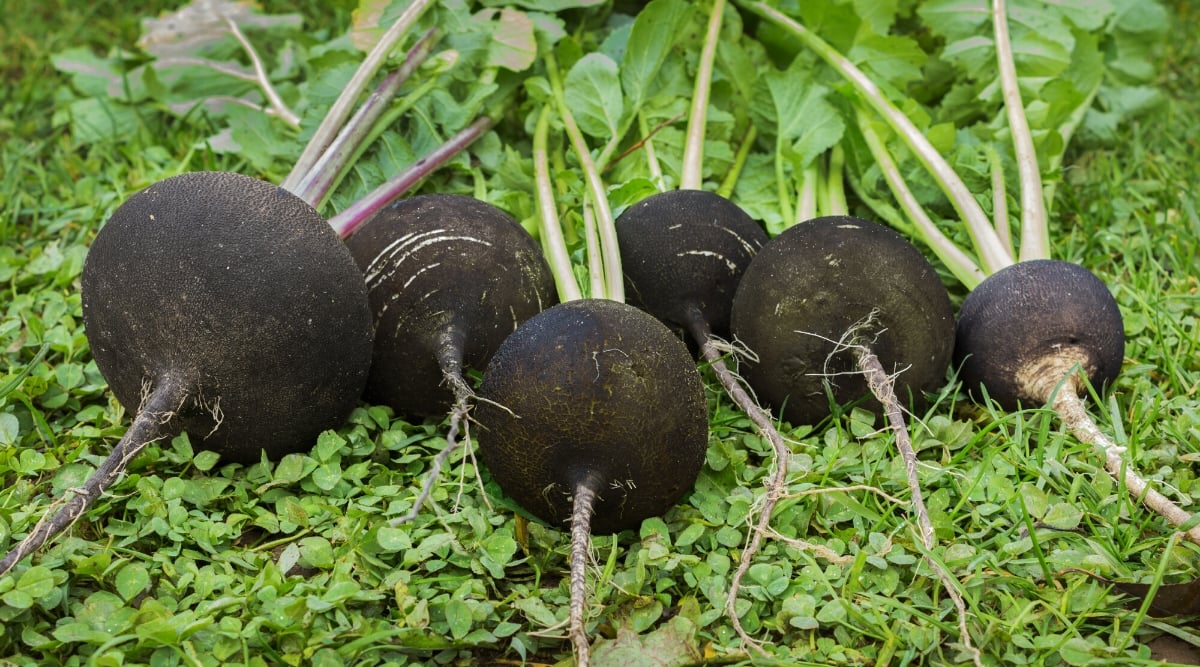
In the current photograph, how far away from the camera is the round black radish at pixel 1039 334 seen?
276cm

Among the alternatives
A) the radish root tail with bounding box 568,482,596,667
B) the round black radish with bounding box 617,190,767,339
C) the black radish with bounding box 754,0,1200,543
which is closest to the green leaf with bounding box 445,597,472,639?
the radish root tail with bounding box 568,482,596,667

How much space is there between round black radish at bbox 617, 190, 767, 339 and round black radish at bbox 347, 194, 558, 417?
0.33 m

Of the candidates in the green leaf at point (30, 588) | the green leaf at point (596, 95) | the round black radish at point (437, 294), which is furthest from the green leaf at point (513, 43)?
the green leaf at point (30, 588)

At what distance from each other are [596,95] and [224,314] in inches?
67.1

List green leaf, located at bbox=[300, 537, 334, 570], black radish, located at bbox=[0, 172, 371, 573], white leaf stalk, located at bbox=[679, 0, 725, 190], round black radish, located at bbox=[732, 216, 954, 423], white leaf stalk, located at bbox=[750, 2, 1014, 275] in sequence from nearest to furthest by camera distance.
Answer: green leaf, located at bbox=[300, 537, 334, 570]
black radish, located at bbox=[0, 172, 371, 573]
round black radish, located at bbox=[732, 216, 954, 423]
white leaf stalk, located at bbox=[750, 2, 1014, 275]
white leaf stalk, located at bbox=[679, 0, 725, 190]

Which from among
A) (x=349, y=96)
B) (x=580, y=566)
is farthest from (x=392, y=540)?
(x=349, y=96)

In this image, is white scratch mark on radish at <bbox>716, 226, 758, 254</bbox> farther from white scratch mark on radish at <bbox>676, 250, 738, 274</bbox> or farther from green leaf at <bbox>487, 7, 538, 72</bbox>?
green leaf at <bbox>487, 7, 538, 72</bbox>

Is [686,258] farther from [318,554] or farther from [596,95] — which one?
[318,554]

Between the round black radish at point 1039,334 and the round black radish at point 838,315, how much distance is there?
0.15 metres

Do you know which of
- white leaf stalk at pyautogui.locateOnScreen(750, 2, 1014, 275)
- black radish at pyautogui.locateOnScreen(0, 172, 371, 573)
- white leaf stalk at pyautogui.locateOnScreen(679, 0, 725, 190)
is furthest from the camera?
white leaf stalk at pyautogui.locateOnScreen(679, 0, 725, 190)

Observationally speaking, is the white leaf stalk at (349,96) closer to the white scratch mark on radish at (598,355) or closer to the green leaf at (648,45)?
the green leaf at (648,45)

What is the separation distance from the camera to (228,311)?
243 cm

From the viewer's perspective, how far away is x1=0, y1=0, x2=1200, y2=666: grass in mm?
2049

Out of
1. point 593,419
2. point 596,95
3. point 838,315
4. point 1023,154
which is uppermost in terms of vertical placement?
point 596,95
